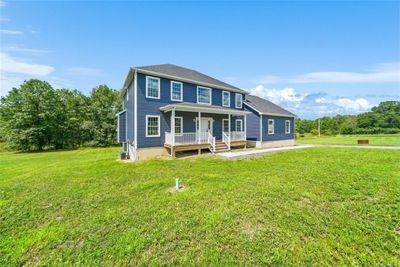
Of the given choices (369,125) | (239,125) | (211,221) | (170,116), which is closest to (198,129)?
(170,116)

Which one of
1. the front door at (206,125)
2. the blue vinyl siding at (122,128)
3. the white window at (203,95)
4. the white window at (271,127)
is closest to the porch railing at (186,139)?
the front door at (206,125)

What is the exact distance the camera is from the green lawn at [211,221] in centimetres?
305

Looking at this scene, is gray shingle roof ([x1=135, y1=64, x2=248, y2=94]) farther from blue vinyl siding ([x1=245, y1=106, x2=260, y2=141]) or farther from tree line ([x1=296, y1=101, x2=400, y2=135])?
tree line ([x1=296, y1=101, x2=400, y2=135])

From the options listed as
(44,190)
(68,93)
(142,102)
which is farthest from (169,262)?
(68,93)

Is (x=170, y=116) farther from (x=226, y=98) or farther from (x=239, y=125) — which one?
(x=239, y=125)

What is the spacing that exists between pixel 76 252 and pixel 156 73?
34.3 ft

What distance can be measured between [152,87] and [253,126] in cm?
1014

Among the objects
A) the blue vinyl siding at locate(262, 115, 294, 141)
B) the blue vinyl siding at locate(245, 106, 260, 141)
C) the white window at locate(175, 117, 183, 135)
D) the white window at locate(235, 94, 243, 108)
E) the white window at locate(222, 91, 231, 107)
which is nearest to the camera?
the white window at locate(175, 117, 183, 135)

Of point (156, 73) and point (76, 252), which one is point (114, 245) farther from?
point (156, 73)

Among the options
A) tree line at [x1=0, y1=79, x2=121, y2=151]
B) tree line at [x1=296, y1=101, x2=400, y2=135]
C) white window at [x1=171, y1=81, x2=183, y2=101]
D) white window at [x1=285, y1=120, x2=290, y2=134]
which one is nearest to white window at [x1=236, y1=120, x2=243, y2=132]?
white window at [x1=171, y1=81, x2=183, y2=101]

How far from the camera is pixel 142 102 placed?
37.5ft

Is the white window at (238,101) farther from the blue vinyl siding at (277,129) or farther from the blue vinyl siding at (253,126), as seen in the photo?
the blue vinyl siding at (277,129)

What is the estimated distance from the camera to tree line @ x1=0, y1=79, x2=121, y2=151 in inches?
964

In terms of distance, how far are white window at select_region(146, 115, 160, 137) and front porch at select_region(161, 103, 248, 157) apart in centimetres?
71
